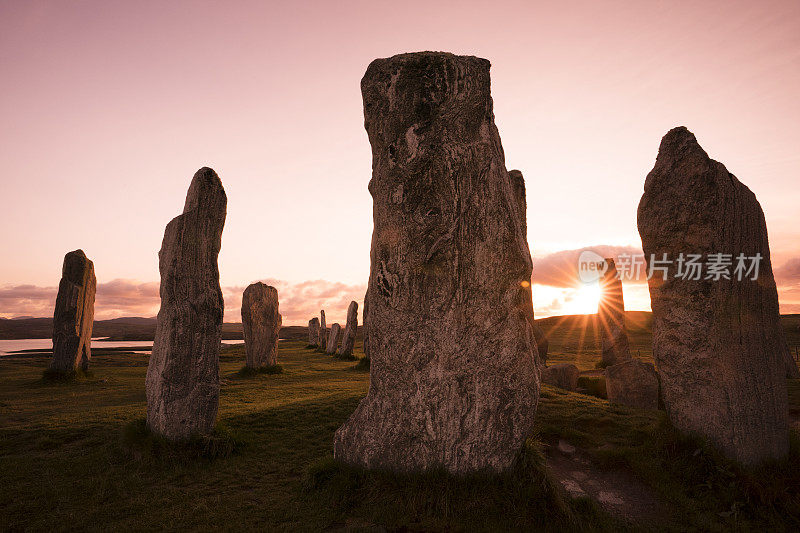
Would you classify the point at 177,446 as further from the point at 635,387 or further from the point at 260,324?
the point at 260,324

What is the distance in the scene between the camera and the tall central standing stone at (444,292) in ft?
18.6

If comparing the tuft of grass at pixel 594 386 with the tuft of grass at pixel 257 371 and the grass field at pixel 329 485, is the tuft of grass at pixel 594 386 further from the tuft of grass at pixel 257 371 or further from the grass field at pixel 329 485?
the tuft of grass at pixel 257 371

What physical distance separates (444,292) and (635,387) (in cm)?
761

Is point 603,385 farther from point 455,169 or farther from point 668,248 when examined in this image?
point 455,169

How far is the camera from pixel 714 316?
6.59m

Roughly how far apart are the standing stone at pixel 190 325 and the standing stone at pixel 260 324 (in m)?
10.7

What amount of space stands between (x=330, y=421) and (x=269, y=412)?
182 cm

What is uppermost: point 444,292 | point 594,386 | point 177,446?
A: point 444,292

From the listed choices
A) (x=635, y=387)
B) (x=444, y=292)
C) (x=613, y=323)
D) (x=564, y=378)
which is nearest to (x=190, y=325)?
(x=444, y=292)

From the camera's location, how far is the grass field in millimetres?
5133

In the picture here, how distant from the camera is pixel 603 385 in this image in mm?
13078

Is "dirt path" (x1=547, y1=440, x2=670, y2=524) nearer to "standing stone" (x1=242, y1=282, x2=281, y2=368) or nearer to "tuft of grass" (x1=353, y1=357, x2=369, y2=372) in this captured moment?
"tuft of grass" (x1=353, y1=357, x2=369, y2=372)

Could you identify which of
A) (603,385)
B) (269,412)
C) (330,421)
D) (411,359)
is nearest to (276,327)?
(269,412)

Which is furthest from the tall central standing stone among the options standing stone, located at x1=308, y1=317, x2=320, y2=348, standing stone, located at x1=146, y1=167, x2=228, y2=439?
standing stone, located at x1=308, y1=317, x2=320, y2=348
